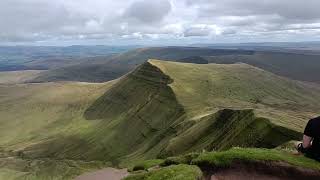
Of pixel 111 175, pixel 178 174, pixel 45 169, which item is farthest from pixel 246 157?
pixel 45 169

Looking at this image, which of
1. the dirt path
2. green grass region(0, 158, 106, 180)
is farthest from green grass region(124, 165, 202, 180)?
green grass region(0, 158, 106, 180)

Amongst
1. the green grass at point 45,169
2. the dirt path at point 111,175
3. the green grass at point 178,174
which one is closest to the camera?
the green grass at point 178,174

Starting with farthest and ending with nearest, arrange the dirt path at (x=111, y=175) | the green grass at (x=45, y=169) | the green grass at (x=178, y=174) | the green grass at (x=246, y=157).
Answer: the green grass at (x=45, y=169) < the dirt path at (x=111, y=175) < the green grass at (x=246, y=157) < the green grass at (x=178, y=174)

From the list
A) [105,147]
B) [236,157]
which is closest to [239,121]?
[236,157]

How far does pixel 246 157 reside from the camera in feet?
113

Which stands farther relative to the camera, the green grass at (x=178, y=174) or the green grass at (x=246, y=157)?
the green grass at (x=246, y=157)

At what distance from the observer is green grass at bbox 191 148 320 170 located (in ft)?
109

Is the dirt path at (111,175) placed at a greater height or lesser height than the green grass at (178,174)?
lesser

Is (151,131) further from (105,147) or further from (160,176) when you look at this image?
(160,176)

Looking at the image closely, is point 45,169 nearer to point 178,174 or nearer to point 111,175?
point 111,175

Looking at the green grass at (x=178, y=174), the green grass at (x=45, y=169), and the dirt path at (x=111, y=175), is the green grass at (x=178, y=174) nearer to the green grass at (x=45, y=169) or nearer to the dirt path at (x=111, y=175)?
the dirt path at (x=111, y=175)

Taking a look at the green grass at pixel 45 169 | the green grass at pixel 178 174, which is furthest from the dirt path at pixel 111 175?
the green grass at pixel 45 169

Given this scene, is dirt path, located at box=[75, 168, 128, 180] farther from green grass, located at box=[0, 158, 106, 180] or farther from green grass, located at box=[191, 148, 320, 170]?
green grass, located at box=[0, 158, 106, 180]

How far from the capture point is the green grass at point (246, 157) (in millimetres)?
33172
